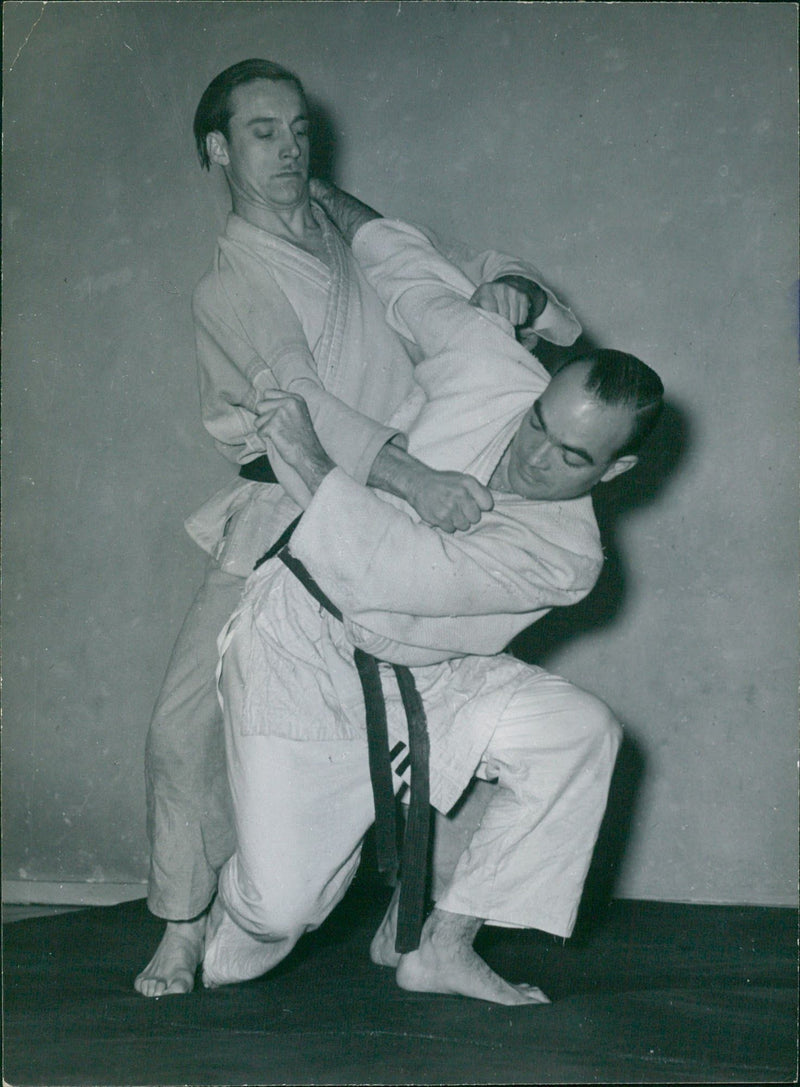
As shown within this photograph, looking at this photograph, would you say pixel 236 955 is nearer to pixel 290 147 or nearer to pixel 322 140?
pixel 290 147

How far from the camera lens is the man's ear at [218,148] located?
247 centimetres

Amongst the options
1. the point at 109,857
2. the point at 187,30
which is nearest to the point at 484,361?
the point at 187,30

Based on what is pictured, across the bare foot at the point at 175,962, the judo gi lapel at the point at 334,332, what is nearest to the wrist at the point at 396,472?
the judo gi lapel at the point at 334,332

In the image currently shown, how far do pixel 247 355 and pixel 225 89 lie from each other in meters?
0.55

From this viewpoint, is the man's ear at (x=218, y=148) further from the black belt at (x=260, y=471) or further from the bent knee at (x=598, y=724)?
the bent knee at (x=598, y=724)

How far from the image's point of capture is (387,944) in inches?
96.7

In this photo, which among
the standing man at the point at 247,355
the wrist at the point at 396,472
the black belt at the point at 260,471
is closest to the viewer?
the wrist at the point at 396,472

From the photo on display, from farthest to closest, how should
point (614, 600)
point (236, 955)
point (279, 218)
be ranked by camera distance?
point (614, 600) → point (279, 218) → point (236, 955)

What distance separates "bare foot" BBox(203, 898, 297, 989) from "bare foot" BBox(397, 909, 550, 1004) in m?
0.25

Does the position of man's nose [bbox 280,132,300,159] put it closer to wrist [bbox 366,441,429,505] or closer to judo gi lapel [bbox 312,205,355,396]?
judo gi lapel [bbox 312,205,355,396]

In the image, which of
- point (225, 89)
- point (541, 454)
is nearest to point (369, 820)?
point (541, 454)

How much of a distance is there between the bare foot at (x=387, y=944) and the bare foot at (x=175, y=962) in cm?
35

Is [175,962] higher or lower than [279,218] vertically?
lower

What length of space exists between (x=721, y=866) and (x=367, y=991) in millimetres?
1285
